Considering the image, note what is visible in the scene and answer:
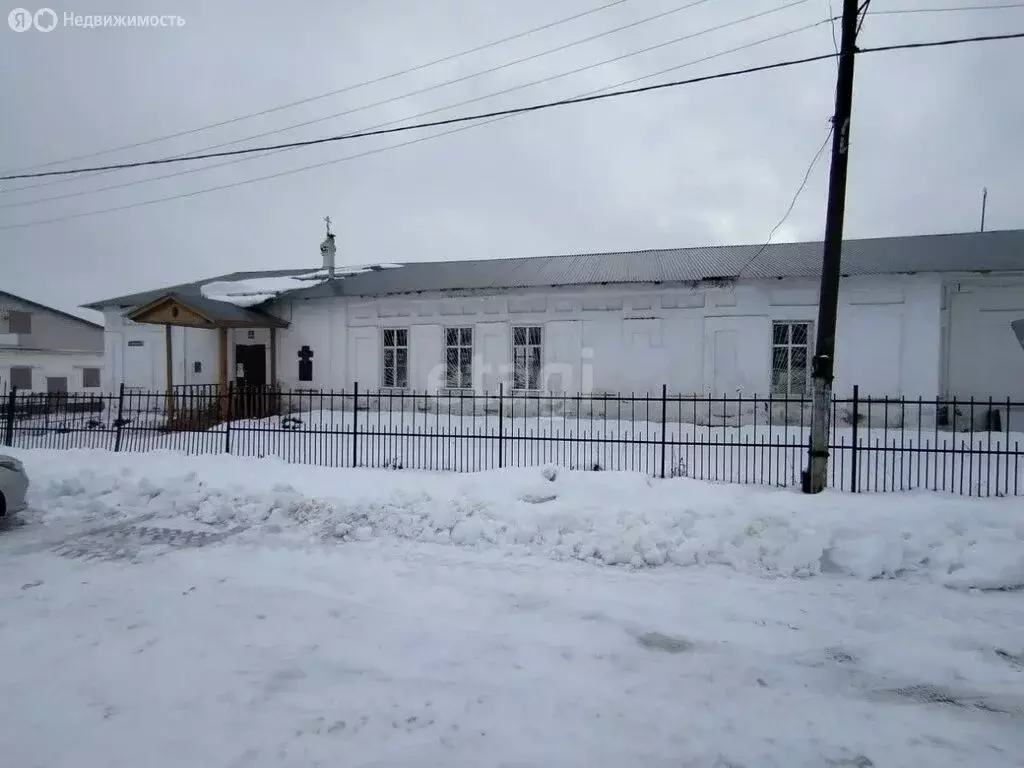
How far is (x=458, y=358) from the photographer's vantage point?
1816 cm

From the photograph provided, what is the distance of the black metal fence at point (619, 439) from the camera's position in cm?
905

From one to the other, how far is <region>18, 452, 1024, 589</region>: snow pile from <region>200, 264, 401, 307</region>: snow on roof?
33.6ft

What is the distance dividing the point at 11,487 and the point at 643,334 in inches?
546

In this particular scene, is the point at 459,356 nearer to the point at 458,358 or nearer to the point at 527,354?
the point at 458,358

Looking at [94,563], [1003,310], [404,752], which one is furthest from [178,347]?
[1003,310]

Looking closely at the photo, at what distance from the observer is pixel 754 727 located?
10.4ft

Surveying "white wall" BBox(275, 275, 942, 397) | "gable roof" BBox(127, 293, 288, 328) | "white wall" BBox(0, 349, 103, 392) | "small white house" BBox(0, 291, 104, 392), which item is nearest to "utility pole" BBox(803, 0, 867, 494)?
"white wall" BBox(275, 275, 942, 397)

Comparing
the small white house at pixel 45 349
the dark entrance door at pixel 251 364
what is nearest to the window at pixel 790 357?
the dark entrance door at pixel 251 364

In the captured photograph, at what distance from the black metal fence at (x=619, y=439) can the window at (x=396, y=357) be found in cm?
85

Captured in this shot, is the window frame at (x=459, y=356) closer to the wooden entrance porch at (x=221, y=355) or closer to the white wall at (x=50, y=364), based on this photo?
the wooden entrance porch at (x=221, y=355)

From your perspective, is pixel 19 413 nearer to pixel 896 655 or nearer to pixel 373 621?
pixel 373 621

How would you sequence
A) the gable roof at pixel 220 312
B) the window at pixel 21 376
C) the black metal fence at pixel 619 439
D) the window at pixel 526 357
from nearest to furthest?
the black metal fence at pixel 619 439, the gable roof at pixel 220 312, the window at pixel 526 357, the window at pixel 21 376

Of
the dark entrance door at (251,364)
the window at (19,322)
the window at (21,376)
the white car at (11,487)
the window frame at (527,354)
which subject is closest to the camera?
the white car at (11,487)

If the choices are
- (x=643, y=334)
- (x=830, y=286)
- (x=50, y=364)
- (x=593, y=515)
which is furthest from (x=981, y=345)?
(x=50, y=364)
